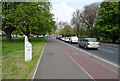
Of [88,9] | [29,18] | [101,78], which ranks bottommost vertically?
[101,78]

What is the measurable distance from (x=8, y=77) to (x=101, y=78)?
385 cm

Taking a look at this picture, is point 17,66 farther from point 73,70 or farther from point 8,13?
point 8,13

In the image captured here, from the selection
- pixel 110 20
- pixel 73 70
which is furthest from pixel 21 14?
pixel 110 20

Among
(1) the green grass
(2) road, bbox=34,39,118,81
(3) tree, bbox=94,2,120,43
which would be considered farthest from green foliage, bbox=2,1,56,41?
(3) tree, bbox=94,2,120,43

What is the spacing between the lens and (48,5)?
2488 centimetres

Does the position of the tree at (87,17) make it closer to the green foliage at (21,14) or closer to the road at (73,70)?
the green foliage at (21,14)

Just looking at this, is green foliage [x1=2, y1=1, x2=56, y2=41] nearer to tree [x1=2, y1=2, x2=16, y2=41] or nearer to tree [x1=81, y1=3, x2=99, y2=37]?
tree [x1=2, y1=2, x2=16, y2=41]

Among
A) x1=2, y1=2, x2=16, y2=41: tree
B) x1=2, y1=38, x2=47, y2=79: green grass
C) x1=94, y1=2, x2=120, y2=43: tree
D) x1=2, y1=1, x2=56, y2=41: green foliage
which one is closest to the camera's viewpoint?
x1=2, y1=38, x2=47, y2=79: green grass

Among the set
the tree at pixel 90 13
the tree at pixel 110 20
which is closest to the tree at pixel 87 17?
the tree at pixel 90 13

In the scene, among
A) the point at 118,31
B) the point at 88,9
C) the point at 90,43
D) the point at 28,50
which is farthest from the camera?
the point at 88,9

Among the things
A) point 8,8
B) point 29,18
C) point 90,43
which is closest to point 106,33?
point 90,43

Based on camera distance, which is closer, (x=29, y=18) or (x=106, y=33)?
(x=29, y=18)

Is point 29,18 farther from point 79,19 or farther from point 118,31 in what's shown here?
point 79,19

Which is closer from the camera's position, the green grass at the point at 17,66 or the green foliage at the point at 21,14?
the green grass at the point at 17,66
